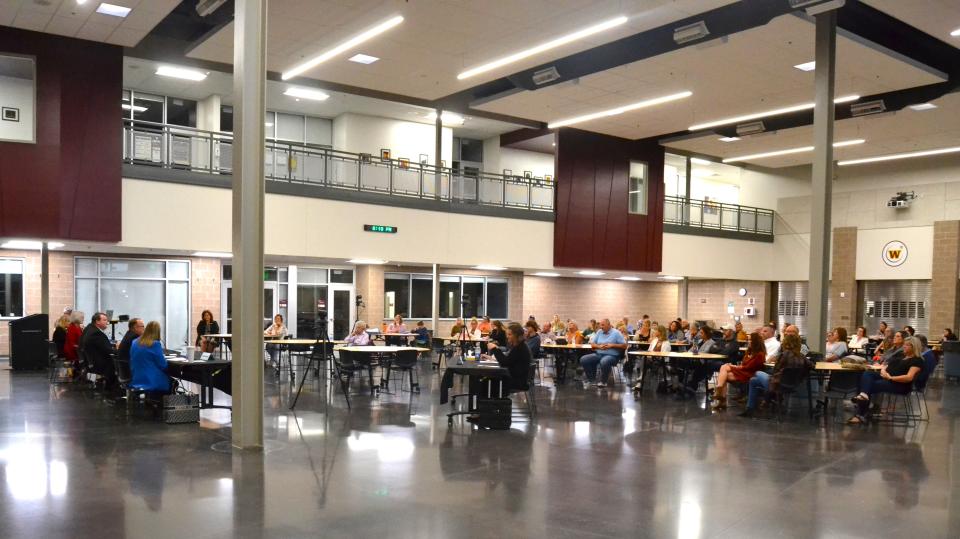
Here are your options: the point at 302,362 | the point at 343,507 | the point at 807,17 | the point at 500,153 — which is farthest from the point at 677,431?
the point at 500,153

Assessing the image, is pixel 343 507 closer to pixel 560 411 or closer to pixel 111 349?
pixel 560 411

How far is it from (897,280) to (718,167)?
704 cm

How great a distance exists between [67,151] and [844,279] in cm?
2226

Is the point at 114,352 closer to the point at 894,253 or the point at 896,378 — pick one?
the point at 896,378

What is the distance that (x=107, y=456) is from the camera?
7.11 meters

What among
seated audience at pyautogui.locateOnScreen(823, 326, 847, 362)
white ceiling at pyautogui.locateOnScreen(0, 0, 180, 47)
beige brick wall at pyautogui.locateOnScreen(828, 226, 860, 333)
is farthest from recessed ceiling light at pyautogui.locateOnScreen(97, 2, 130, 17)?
beige brick wall at pyautogui.locateOnScreen(828, 226, 860, 333)

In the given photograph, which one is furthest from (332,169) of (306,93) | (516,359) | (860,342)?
(860,342)

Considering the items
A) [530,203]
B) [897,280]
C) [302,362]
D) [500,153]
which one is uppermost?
[500,153]

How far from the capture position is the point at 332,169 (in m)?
17.3

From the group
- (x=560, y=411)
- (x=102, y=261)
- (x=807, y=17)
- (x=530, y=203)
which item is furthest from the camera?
(x=530, y=203)

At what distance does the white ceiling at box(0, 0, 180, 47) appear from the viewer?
12258mm

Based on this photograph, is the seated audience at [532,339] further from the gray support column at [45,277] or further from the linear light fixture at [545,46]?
the gray support column at [45,277]

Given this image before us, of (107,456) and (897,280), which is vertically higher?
(897,280)

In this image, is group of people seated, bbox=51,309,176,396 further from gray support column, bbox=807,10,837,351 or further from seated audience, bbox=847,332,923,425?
gray support column, bbox=807,10,837,351
